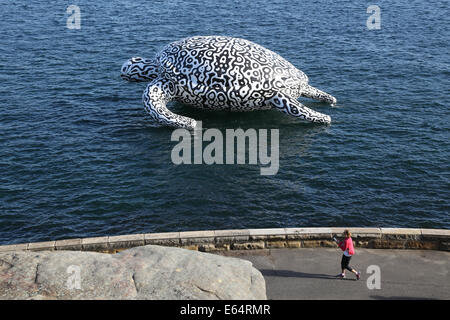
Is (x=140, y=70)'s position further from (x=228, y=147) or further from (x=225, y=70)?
(x=228, y=147)

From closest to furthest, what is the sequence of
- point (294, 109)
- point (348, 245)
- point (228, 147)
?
point (348, 245), point (228, 147), point (294, 109)

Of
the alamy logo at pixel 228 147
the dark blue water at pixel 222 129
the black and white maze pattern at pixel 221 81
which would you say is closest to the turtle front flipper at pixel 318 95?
the dark blue water at pixel 222 129

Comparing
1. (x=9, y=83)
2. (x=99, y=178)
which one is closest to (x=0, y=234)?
(x=99, y=178)

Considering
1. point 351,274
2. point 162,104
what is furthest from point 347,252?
point 162,104

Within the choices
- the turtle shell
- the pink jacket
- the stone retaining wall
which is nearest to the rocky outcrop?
the stone retaining wall

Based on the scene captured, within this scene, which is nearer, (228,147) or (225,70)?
(228,147)

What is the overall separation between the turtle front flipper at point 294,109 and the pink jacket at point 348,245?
1189 cm

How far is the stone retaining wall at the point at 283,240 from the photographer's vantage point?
56.7 feet

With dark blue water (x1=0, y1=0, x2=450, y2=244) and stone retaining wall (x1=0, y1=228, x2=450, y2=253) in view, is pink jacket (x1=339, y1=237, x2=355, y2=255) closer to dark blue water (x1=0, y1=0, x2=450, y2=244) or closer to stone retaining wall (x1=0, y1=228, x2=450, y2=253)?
stone retaining wall (x1=0, y1=228, x2=450, y2=253)

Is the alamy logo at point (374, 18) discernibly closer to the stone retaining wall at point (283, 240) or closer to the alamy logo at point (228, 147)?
the alamy logo at point (228, 147)

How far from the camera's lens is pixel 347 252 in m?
15.9

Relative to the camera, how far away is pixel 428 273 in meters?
16.1

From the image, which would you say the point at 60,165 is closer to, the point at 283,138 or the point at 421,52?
the point at 283,138

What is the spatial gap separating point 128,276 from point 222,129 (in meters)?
14.3
